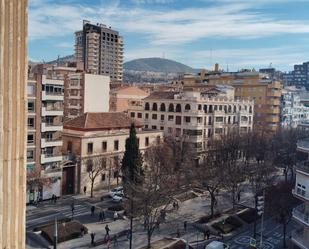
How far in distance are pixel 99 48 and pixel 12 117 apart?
544 feet

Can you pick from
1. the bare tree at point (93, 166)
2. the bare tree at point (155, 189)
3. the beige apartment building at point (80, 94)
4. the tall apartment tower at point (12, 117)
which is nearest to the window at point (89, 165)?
the bare tree at point (93, 166)

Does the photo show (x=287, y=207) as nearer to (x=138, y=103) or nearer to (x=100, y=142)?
(x=100, y=142)

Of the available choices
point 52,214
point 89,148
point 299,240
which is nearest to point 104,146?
point 89,148

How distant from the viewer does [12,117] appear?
8.72 m

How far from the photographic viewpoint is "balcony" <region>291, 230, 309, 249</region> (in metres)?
27.9

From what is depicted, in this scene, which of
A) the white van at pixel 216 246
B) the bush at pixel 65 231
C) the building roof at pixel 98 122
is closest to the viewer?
the white van at pixel 216 246

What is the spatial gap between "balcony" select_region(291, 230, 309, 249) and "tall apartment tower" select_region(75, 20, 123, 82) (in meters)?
141

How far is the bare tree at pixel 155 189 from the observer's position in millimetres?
30862

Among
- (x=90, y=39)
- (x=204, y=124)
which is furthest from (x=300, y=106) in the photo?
(x=90, y=39)

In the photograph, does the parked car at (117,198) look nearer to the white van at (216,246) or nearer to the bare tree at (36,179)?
the bare tree at (36,179)

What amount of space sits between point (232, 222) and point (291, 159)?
24.1 metres

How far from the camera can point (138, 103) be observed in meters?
74.7

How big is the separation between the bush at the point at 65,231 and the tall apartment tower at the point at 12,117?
2355 cm

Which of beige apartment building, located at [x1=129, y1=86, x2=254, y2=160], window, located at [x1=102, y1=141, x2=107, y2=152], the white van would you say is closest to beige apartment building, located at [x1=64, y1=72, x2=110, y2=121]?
beige apartment building, located at [x1=129, y1=86, x2=254, y2=160]
